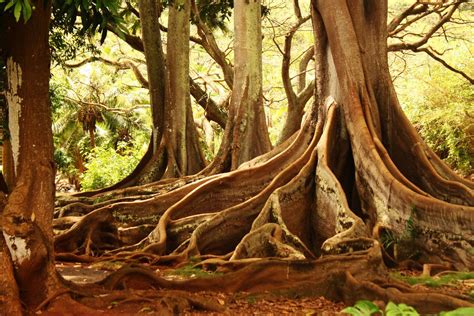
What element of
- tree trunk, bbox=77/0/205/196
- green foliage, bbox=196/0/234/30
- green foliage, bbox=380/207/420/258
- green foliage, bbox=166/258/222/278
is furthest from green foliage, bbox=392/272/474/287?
green foliage, bbox=196/0/234/30

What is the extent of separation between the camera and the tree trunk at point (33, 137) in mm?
4461

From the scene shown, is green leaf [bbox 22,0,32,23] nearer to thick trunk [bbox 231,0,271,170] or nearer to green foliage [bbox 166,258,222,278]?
green foliage [bbox 166,258,222,278]

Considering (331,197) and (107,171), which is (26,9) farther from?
(107,171)

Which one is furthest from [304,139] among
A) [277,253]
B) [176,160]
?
[176,160]

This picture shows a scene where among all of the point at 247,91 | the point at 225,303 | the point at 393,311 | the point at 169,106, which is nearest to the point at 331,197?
the point at 225,303

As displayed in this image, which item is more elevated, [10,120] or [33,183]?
[10,120]

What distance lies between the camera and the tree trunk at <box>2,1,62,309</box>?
446cm

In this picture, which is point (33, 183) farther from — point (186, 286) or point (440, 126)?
point (440, 126)

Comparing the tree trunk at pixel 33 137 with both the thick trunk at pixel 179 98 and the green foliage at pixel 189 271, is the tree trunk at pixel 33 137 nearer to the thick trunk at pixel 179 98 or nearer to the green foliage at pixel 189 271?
the green foliage at pixel 189 271

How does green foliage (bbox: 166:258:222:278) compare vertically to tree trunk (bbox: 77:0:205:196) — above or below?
below

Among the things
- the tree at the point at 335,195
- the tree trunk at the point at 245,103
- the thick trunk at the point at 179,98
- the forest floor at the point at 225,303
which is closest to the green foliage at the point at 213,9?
the thick trunk at the point at 179,98

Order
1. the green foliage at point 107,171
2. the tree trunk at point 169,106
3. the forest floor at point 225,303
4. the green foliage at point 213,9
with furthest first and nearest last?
1. the green foliage at point 107,171
2. the green foliage at point 213,9
3. the tree trunk at point 169,106
4. the forest floor at point 225,303

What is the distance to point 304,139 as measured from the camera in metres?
8.92

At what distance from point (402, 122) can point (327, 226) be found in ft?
6.18
